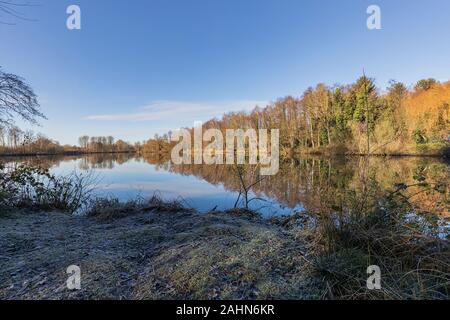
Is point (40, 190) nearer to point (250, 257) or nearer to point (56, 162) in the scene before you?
point (250, 257)

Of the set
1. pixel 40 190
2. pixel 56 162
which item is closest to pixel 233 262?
pixel 40 190

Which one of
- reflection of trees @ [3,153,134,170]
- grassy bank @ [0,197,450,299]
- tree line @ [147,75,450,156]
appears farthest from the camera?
tree line @ [147,75,450,156]

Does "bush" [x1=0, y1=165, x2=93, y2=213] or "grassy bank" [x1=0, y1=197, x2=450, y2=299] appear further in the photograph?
"bush" [x1=0, y1=165, x2=93, y2=213]

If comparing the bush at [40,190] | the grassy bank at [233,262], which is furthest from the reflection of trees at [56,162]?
the grassy bank at [233,262]

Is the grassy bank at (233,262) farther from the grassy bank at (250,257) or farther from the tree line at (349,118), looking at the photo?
the tree line at (349,118)

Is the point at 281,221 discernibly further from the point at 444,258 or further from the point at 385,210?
the point at 444,258

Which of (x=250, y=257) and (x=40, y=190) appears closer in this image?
(x=250, y=257)

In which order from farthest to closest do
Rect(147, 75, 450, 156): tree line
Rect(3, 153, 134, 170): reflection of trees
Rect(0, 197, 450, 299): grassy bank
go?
Rect(147, 75, 450, 156): tree line < Rect(3, 153, 134, 170): reflection of trees < Rect(0, 197, 450, 299): grassy bank

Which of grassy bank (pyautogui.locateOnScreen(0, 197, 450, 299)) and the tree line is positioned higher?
the tree line

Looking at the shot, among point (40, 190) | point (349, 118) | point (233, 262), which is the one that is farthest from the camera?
point (349, 118)

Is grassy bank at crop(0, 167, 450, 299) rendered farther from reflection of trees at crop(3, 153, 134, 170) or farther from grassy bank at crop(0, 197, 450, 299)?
reflection of trees at crop(3, 153, 134, 170)

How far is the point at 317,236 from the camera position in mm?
2842

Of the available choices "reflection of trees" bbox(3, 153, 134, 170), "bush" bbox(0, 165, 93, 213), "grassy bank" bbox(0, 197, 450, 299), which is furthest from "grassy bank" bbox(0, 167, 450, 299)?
"reflection of trees" bbox(3, 153, 134, 170)
